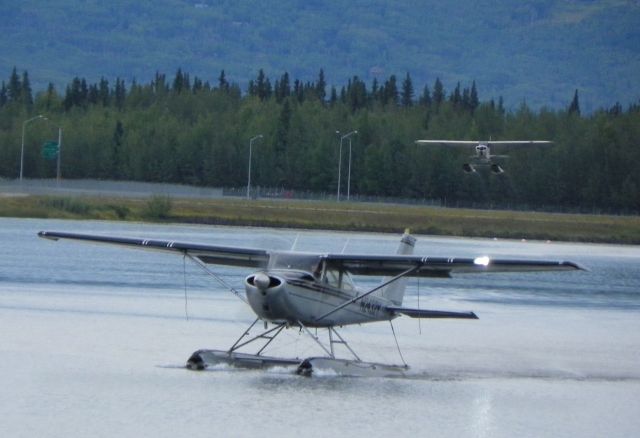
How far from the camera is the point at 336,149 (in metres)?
115

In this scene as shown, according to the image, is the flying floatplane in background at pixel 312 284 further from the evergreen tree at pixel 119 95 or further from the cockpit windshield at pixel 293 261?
the evergreen tree at pixel 119 95

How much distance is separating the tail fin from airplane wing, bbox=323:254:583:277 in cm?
181

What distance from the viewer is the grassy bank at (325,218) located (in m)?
72.8

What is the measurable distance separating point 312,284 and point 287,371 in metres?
1.30

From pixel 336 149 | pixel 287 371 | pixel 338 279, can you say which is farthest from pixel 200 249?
pixel 336 149

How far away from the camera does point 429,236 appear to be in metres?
73.8

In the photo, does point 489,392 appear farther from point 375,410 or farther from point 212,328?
point 212,328

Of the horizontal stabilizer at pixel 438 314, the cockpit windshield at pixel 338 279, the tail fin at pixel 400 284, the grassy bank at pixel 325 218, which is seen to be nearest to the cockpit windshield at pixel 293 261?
the cockpit windshield at pixel 338 279

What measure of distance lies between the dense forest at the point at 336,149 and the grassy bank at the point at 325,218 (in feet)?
66.8

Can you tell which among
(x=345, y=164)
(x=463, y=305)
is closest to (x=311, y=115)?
(x=345, y=164)

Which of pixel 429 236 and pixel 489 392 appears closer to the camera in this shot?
pixel 489 392

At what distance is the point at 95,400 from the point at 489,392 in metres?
5.44

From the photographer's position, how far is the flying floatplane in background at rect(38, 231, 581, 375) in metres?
18.0

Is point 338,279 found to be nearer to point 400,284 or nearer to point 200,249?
point 200,249
